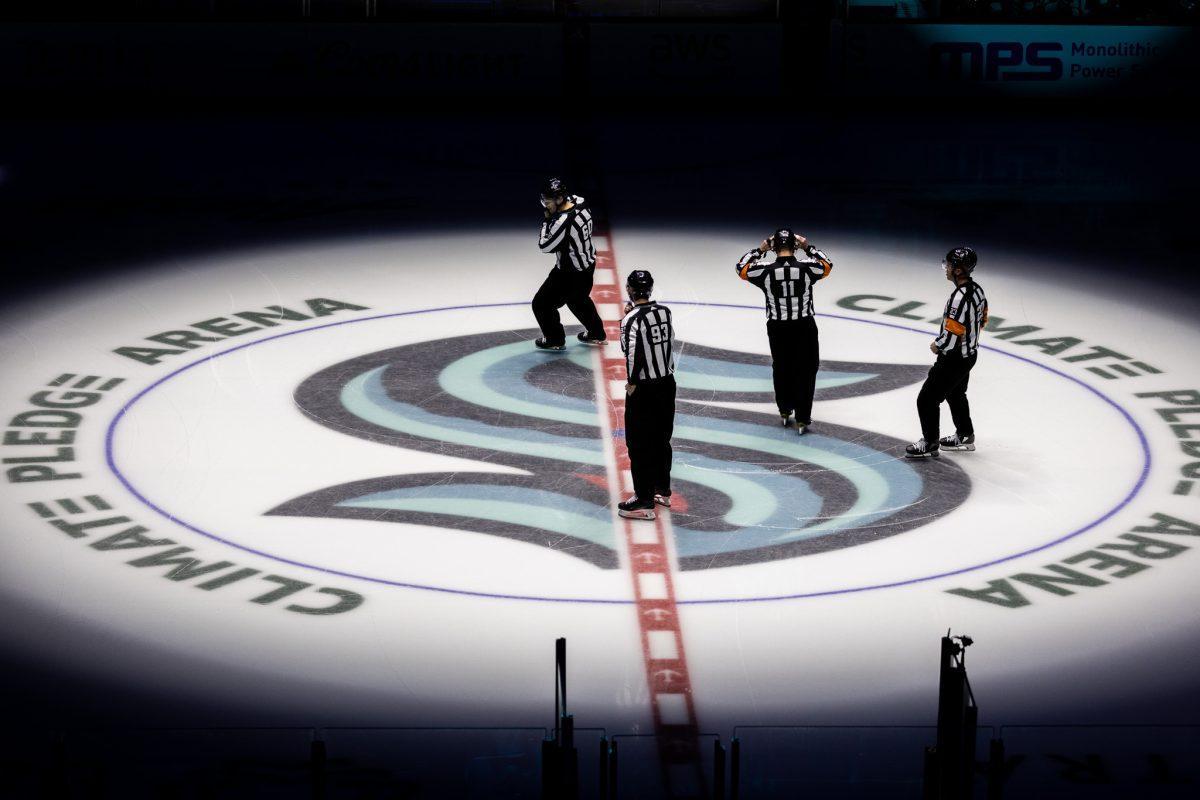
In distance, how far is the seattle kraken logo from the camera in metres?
10.6

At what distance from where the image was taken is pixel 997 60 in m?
23.3

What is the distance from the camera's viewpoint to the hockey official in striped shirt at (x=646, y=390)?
34.0 ft

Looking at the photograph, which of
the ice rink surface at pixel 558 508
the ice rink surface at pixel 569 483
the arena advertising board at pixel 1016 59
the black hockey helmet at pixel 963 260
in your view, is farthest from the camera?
the arena advertising board at pixel 1016 59

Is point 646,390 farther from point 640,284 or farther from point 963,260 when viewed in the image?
point 963,260

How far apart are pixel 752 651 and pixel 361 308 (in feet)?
23.0

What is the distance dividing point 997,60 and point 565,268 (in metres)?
11.7

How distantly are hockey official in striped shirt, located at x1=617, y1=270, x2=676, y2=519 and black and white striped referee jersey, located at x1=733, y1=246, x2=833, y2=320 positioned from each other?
54.9 inches

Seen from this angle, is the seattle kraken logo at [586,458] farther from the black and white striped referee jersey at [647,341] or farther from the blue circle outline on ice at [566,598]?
the black and white striped referee jersey at [647,341]

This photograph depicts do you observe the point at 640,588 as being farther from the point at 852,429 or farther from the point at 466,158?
the point at 466,158

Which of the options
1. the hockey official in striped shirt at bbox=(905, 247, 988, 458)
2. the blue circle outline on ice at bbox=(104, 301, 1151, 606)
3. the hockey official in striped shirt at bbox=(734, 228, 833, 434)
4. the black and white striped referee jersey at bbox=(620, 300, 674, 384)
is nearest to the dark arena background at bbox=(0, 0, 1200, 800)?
the blue circle outline on ice at bbox=(104, 301, 1151, 606)

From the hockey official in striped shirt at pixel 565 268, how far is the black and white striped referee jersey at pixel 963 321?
10.3ft

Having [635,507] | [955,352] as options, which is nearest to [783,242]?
[955,352]

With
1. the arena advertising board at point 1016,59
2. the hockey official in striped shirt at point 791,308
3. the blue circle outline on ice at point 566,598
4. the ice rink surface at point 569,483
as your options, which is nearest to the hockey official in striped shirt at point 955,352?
the ice rink surface at point 569,483

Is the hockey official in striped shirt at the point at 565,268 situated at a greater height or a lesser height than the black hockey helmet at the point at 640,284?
greater
